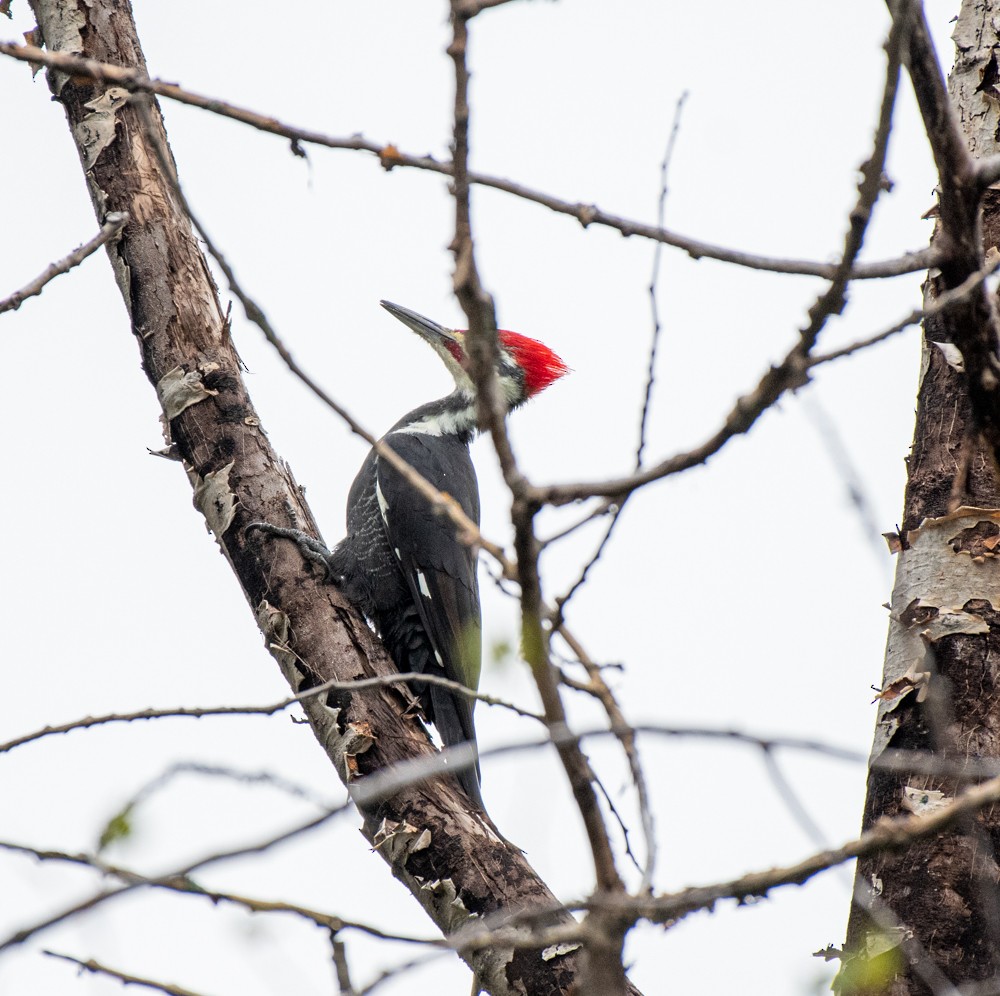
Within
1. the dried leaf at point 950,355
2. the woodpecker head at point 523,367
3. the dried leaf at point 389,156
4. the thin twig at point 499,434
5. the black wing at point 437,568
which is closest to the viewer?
the thin twig at point 499,434

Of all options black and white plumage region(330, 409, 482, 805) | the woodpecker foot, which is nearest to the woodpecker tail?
black and white plumage region(330, 409, 482, 805)

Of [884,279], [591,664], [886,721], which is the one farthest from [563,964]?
[884,279]

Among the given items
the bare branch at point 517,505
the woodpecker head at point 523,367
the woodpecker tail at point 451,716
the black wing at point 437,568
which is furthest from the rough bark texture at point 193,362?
the woodpecker head at point 523,367

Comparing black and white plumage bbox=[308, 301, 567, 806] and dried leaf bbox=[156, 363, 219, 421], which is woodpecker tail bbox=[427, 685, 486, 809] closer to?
black and white plumage bbox=[308, 301, 567, 806]

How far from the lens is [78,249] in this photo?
2133mm

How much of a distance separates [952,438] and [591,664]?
1.26m

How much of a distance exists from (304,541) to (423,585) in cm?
86

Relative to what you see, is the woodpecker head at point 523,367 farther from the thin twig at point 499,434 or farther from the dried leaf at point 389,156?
the thin twig at point 499,434

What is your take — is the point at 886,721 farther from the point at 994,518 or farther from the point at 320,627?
the point at 320,627

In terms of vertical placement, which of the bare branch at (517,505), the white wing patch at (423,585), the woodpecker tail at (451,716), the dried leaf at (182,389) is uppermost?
the dried leaf at (182,389)

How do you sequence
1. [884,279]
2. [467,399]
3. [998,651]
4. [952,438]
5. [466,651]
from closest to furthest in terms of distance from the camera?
[884,279]
[998,651]
[952,438]
[466,651]
[467,399]

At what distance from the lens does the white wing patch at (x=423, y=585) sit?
3.64 meters

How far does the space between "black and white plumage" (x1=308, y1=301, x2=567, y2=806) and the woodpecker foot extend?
11 cm

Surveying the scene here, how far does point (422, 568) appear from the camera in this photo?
12.1 feet
